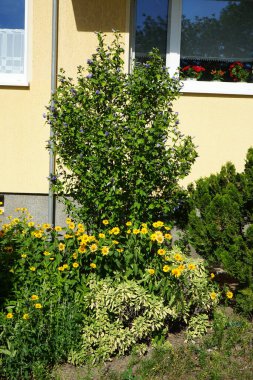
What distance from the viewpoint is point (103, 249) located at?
12.7 ft

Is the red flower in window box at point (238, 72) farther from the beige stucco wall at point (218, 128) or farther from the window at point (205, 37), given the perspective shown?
the beige stucco wall at point (218, 128)

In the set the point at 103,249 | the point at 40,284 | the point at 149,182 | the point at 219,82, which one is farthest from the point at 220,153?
the point at 40,284

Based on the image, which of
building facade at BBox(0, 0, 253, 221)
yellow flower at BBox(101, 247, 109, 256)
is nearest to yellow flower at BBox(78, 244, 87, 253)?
yellow flower at BBox(101, 247, 109, 256)

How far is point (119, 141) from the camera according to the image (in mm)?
4262

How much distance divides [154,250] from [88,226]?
0.75 metres

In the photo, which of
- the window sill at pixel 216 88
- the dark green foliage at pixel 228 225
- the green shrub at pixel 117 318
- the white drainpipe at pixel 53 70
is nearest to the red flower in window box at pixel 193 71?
the window sill at pixel 216 88

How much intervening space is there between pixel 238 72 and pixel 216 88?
454 millimetres

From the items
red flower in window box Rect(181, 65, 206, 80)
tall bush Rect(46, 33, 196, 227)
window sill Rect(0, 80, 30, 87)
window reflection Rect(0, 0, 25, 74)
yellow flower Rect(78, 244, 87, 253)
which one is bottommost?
yellow flower Rect(78, 244, 87, 253)

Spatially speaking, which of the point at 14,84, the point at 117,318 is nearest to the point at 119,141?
the point at 117,318

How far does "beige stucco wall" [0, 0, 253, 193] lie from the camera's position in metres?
5.73

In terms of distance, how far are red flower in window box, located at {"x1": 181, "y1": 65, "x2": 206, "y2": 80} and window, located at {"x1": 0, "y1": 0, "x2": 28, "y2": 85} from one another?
1990 mm

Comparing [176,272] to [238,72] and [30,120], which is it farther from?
[238,72]

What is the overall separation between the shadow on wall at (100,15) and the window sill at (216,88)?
3.34ft

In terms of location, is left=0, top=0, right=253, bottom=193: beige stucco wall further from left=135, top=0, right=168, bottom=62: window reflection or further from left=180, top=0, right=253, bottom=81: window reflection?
left=180, top=0, right=253, bottom=81: window reflection
